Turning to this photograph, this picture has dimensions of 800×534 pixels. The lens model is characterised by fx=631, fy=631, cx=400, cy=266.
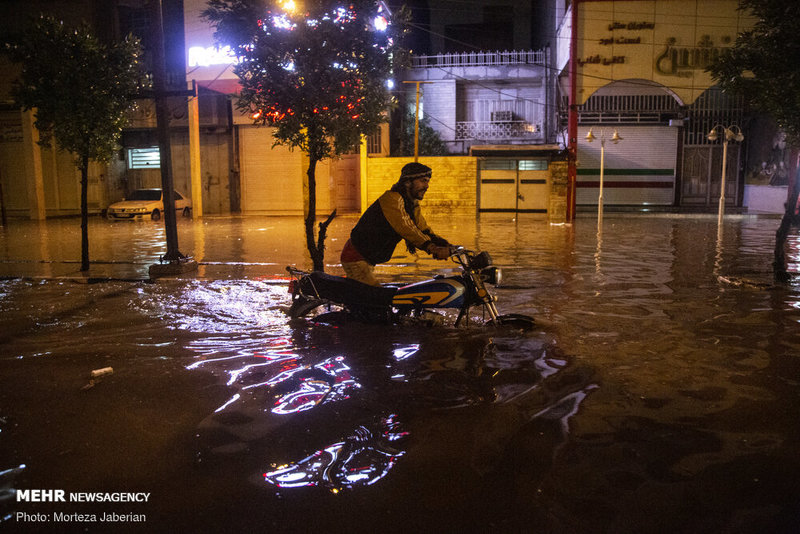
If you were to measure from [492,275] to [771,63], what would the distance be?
6256mm

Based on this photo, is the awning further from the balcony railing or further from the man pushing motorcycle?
the man pushing motorcycle

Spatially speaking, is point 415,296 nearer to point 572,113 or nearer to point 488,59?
point 572,113

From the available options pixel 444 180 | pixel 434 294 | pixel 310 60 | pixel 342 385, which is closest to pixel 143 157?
pixel 444 180

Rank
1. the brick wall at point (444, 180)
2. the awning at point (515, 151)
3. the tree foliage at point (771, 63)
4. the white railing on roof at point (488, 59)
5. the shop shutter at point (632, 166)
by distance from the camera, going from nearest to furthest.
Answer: the tree foliage at point (771, 63), the awning at point (515, 151), the brick wall at point (444, 180), the white railing on roof at point (488, 59), the shop shutter at point (632, 166)

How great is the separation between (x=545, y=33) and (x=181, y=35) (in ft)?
79.8

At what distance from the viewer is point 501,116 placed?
30953 mm

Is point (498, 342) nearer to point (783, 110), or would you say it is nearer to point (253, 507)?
point (253, 507)

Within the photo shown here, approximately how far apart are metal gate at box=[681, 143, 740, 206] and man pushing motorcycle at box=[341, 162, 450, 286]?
94.8 feet

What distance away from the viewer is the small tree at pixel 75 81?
1079 cm

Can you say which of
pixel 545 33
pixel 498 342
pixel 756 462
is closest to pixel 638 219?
pixel 545 33

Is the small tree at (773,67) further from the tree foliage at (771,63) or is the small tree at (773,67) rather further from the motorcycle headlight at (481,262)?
the motorcycle headlight at (481,262)

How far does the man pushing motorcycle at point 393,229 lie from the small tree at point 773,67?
612 cm

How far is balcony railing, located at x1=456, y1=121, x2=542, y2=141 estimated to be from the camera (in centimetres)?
3070

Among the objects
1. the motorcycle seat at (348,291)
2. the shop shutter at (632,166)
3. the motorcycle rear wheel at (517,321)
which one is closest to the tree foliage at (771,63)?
the motorcycle rear wheel at (517,321)
